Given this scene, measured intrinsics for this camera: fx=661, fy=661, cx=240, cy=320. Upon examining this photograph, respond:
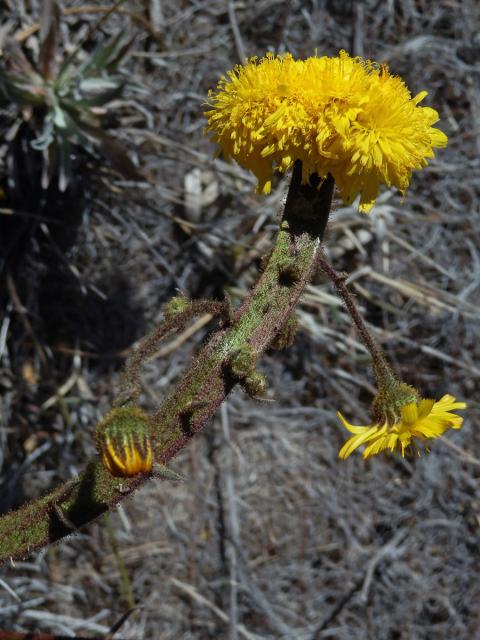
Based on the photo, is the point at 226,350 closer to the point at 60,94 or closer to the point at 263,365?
the point at 60,94

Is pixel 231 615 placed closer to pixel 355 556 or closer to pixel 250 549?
pixel 250 549

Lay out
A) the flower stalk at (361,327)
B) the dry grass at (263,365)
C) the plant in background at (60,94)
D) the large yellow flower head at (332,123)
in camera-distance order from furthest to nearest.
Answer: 1. the dry grass at (263,365)
2. the plant in background at (60,94)
3. the flower stalk at (361,327)
4. the large yellow flower head at (332,123)

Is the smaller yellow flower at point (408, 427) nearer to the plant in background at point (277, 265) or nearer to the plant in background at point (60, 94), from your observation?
the plant in background at point (277, 265)

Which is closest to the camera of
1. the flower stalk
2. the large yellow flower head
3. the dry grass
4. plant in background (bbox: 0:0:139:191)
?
the large yellow flower head

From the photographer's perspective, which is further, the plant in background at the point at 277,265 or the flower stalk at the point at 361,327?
the flower stalk at the point at 361,327

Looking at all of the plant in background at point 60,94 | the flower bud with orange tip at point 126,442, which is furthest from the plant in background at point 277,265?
the plant in background at point 60,94

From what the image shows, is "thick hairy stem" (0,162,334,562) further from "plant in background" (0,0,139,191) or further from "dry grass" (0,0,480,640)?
"dry grass" (0,0,480,640)

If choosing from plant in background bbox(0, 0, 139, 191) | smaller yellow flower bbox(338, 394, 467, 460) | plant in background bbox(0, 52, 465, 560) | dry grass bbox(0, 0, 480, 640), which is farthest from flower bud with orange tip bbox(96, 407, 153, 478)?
dry grass bbox(0, 0, 480, 640)
